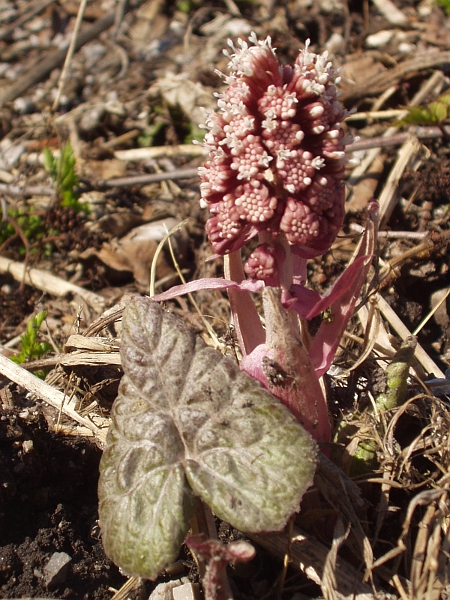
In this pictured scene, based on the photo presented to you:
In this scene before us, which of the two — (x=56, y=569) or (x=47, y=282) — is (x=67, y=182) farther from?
(x=56, y=569)

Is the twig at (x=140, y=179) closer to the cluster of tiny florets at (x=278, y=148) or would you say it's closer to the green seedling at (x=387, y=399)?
the cluster of tiny florets at (x=278, y=148)

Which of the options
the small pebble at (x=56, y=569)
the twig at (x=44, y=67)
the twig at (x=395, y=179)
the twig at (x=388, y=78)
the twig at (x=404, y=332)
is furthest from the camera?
the twig at (x=44, y=67)

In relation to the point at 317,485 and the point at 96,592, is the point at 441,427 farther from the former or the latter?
the point at 96,592

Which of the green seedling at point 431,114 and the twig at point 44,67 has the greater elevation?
the twig at point 44,67

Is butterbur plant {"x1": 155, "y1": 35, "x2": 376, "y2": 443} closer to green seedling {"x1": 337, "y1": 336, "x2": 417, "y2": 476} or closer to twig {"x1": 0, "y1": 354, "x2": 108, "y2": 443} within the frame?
green seedling {"x1": 337, "y1": 336, "x2": 417, "y2": 476}

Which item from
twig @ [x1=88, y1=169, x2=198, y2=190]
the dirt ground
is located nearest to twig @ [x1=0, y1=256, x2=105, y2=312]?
the dirt ground

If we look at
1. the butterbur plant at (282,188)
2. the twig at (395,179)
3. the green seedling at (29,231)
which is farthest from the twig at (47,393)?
the twig at (395,179)

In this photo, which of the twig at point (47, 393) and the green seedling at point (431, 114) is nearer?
the twig at point (47, 393)

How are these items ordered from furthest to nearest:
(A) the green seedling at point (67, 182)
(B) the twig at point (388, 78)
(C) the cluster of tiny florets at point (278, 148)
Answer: (B) the twig at point (388, 78) < (A) the green seedling at point (67, 182) < (C) the cluster of tiny florets at point (278, 148)
